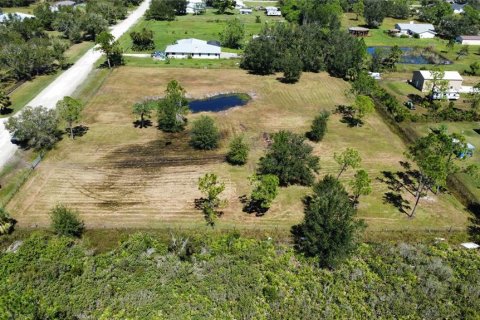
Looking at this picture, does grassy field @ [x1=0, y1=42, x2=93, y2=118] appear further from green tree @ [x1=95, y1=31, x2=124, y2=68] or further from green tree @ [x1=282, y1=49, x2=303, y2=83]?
green tree @ [x1=282, y1=49, x2=303, y2=83]

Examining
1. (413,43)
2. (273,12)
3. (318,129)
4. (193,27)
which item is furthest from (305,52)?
(273,12)

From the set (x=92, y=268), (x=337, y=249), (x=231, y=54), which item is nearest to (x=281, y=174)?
(x=337, y=249)

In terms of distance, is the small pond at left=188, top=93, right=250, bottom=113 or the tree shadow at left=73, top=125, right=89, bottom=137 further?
the small pond at left=188, top=93, right=250, bottom=113

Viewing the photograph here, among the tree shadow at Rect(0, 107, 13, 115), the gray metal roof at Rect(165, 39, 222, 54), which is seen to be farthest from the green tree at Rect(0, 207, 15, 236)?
the gray metal roof at Rect(165, 39, 222, 54)

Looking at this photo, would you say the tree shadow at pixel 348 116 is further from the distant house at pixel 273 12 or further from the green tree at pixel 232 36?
the distant house at pixel 273 12

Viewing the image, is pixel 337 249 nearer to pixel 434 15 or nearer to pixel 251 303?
pixel 251 303

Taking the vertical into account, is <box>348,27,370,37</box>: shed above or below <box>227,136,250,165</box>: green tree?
above
